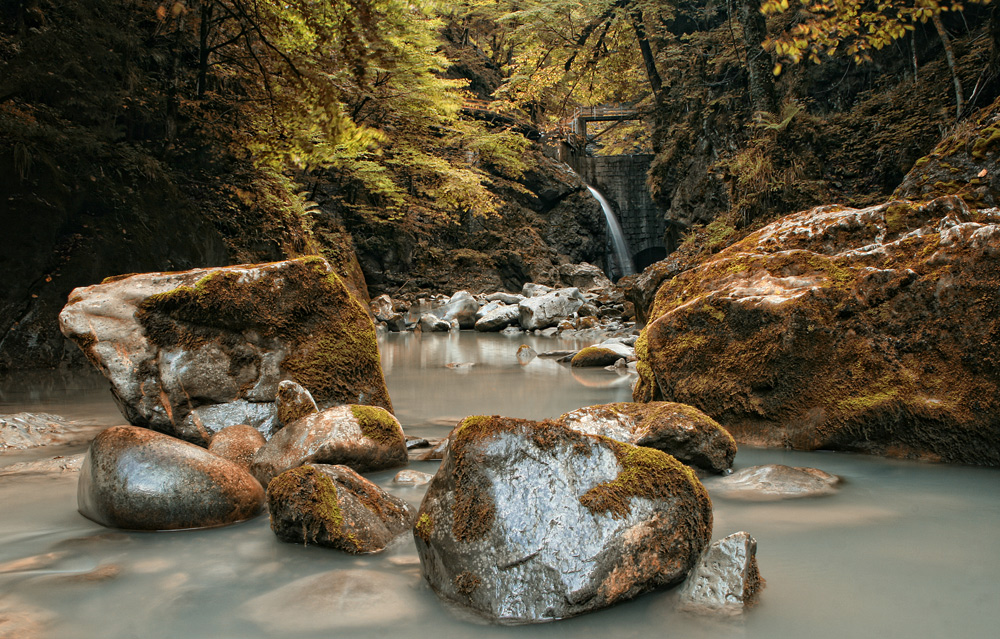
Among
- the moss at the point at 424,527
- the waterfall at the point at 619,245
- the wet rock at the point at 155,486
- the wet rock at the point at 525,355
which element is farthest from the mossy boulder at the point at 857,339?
the waterfall at the point at 619,245

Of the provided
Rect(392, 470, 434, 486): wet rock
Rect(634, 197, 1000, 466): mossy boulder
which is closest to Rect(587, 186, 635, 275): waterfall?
Rect(634, 197, 1000, 466): mossy boulder

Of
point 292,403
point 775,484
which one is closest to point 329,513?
point 292,403

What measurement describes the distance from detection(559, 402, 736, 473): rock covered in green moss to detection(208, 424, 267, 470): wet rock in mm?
2144

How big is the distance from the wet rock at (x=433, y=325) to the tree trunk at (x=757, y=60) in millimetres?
9492

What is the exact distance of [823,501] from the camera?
3.50m

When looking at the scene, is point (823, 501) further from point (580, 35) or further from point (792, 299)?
point (580, 35)

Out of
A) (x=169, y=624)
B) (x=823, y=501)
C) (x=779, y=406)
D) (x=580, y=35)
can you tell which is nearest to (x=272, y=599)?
(x=169, y=624)

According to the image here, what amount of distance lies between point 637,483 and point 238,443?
289 centimetres

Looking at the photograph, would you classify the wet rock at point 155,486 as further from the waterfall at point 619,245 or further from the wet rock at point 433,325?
the waterfall at point 619,245

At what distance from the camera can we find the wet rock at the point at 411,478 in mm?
4008

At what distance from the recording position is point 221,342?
512 cm

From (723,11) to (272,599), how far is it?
70.0 feet

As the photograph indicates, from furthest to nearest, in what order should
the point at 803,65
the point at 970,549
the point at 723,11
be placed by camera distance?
the point at 723,11 < the point at 803,65 < the point at 970,549

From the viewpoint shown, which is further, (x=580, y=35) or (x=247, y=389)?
(x=580, y=35)
